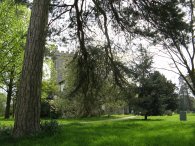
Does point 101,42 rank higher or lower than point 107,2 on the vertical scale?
lower

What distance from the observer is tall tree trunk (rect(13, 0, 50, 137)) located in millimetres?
9094

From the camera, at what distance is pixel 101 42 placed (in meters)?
11.7

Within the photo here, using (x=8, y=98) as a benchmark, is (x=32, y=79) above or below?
below

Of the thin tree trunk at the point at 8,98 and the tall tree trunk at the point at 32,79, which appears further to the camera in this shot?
the thin tree trunk at the point at 8,98

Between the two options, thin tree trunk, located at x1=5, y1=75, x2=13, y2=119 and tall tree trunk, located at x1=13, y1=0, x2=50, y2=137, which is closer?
tall tree trunk, located at x1=13, y1=0, x2=50, y2=137

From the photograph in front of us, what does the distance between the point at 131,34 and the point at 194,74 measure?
37.0 ft

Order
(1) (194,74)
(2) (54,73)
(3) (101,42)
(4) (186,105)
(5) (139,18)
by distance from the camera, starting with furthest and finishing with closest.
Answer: (4) (186,105) → (2) (54,73) → (1) (194,74) → (3) (101,42) → (5) (139,18)

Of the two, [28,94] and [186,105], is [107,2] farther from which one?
[186,105]

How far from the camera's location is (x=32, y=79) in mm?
9328

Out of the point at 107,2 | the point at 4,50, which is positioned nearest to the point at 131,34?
the point at 107,2

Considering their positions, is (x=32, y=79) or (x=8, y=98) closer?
(x=32, y=79)

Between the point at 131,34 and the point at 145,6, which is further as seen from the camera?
the point at 131,34

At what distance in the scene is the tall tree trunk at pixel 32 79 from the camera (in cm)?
909

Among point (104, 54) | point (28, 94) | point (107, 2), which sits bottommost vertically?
point (28, 94)
